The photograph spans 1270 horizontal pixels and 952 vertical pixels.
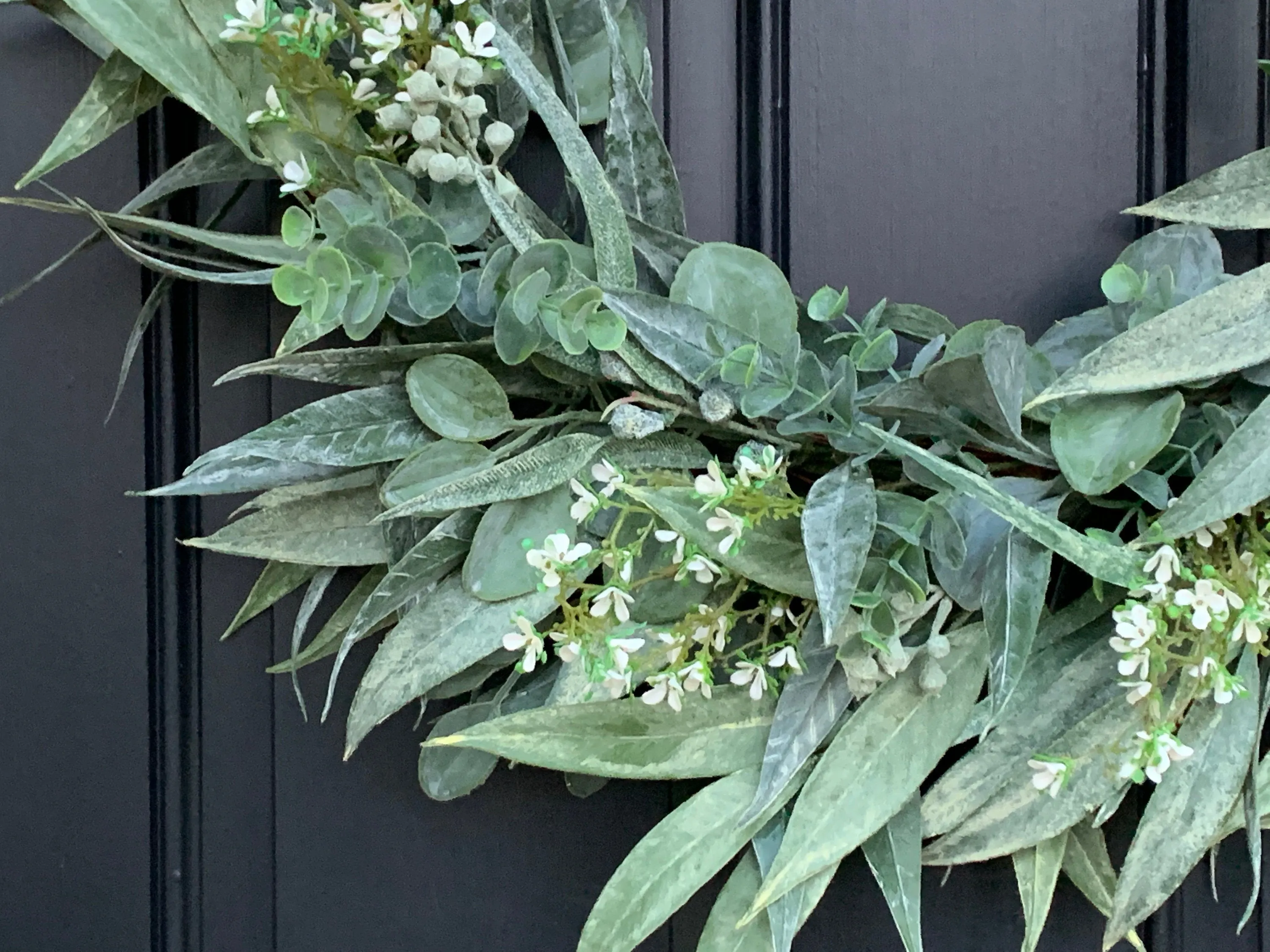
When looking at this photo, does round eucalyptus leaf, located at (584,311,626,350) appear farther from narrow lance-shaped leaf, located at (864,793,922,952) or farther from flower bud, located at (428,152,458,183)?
narrow lance-shaped leaf, located at (864,793,922,952)

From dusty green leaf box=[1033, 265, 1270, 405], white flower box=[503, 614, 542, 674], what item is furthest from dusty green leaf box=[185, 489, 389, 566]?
dusty green leaf box=[1033, 265, 1270, 405]

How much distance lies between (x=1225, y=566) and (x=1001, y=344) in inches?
5.7

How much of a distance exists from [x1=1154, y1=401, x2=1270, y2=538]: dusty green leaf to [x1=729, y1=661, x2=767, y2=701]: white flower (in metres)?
0.17

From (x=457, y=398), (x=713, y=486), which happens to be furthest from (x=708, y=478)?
(x=457, y=398)

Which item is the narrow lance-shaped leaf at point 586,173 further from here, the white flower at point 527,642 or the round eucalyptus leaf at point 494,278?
the white flower at point 527,642

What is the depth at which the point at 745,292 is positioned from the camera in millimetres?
392

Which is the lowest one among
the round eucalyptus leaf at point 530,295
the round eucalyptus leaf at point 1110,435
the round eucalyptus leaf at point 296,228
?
the round eucalyptus leaf at point 1110,435

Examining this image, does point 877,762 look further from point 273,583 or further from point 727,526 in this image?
point 273,583

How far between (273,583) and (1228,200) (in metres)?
0.51

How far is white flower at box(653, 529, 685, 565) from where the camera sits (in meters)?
0.36

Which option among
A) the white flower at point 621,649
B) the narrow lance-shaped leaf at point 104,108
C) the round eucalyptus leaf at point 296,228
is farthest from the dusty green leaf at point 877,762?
the narrow lance-shaped leaf at point 104,108

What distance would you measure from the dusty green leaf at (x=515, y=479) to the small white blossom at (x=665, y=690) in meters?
0.09

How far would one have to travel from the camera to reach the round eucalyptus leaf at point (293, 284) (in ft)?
1.07

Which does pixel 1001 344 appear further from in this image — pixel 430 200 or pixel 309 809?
pixel 309 809
